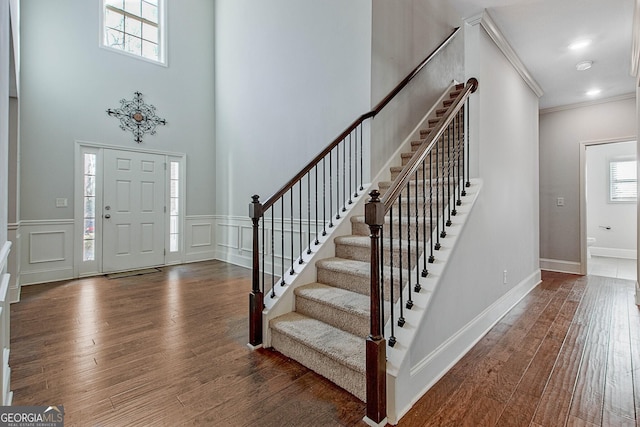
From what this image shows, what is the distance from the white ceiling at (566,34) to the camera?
2508mm

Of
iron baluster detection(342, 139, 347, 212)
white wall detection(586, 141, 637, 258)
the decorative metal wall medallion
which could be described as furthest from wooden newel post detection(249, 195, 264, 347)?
white wall detection(586, 141, 637, 258)

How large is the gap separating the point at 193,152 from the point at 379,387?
5.44m

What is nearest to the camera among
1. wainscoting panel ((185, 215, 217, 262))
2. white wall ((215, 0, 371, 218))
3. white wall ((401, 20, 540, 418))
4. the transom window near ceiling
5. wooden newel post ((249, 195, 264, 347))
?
white wall ((401, 20, 540, 418))

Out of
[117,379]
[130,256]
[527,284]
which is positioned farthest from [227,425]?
[130,256]

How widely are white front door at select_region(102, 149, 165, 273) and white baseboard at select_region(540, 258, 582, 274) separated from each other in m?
6.51

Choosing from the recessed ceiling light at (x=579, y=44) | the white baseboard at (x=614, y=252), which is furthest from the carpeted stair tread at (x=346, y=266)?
the white baseboard at (x=614, y=252)

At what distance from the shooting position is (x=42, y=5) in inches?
170

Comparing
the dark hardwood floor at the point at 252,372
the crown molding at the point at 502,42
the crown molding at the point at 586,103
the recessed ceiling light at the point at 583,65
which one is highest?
the crown molding at the point at 586,103

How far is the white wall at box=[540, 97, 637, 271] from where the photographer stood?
4605 millimetres

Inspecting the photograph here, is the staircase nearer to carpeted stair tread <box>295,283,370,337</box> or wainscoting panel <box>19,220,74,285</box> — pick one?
carpeted stair tread <box>295,283,370,337</box>

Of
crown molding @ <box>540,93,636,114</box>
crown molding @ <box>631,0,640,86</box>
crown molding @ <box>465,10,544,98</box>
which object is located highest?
crown molding @ <box>540,93,636,114</box>

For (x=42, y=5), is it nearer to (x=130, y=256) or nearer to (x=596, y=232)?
(x=130, y=256)

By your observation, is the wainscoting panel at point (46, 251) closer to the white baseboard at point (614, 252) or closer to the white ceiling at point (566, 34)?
the white ceiling at point (566, 34)

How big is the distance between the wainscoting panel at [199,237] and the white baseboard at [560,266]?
5.91m
